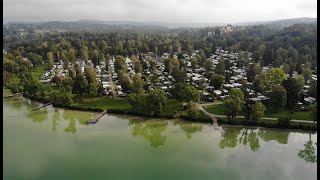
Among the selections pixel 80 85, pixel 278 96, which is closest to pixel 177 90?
pixel 278 96

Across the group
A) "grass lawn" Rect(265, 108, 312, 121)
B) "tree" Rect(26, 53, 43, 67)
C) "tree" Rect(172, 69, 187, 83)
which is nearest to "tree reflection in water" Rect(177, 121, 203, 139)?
"grass lawn" Rect(265, 108, 312, 121)

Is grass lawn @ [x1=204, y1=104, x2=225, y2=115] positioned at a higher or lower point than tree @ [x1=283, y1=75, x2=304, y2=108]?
lower

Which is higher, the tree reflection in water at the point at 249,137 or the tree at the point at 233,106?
the tree at the point at 233,106

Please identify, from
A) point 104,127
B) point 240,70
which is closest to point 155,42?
point 240,70

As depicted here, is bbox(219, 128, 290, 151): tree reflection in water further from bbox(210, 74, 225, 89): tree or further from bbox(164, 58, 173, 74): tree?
bbox(164, 58, 173, 74): tree

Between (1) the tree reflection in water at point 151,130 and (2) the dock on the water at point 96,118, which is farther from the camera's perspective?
(2) the dock on the water at point 96,118

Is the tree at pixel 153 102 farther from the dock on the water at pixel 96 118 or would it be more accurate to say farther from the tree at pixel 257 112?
the tree at pixel 257 112

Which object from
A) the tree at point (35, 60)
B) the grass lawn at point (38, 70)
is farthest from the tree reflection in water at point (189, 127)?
the tree at point (35, 60)
